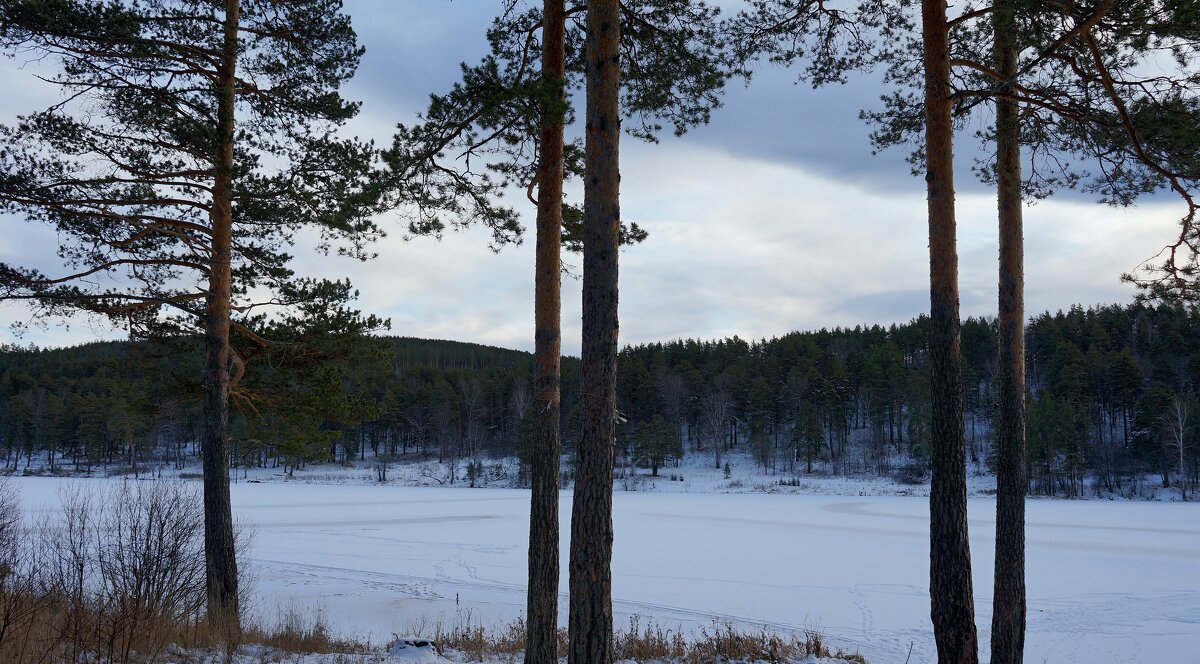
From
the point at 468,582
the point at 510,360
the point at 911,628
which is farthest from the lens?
the point at 510,360

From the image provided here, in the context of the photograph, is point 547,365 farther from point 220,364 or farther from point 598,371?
point 220,364

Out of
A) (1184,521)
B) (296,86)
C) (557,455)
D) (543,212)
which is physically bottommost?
(1184,521)

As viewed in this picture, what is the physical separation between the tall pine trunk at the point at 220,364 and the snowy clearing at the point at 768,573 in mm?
2054

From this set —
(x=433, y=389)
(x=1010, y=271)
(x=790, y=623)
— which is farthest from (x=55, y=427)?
(x=1010, y=271)

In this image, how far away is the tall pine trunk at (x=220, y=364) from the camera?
29.7 ft

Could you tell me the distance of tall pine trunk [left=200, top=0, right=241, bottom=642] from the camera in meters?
9.05

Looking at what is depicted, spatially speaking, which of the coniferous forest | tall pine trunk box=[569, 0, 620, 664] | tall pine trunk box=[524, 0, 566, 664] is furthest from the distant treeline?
tall pine trunk box=[569, 0, 620, 664]

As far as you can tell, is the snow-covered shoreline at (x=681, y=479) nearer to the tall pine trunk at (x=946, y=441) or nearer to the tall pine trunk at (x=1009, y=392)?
the tall pine trunk at (x=1009, y=392)

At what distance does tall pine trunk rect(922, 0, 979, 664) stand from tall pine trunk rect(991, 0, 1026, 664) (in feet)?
3.40

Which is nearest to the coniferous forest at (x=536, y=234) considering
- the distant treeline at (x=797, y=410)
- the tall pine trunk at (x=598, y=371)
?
the tall pine trunk at (x=598, y=371)

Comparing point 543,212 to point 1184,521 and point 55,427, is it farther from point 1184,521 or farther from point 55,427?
point 55,427

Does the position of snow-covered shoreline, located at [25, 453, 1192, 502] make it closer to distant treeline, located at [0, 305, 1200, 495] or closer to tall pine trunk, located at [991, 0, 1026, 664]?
distant treeline, located at [0, 305, 1200, 495]

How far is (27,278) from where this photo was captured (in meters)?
8.41

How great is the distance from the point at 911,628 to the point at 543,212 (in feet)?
29.1
